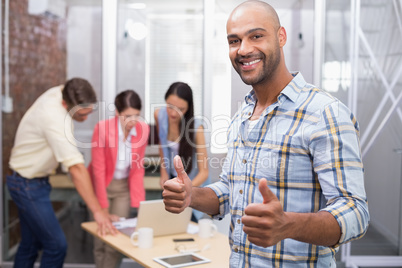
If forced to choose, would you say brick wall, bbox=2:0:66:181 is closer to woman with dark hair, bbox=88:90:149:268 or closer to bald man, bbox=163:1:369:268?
woman with dark hair, bbox=88:90:149:268

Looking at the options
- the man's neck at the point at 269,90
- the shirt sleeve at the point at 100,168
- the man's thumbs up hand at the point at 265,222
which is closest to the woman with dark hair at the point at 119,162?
the shirt sleeve at the point at 100,168

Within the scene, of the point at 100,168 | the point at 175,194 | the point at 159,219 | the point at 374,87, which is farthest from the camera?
the point at 374,87

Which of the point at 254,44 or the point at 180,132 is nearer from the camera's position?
the point at 254,44

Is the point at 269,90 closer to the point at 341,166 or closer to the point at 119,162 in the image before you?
the point at 341,166

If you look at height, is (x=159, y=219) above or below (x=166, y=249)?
above

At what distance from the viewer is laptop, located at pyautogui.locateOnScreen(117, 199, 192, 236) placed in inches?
86.4

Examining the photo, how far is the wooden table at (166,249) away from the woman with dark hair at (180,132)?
486mm

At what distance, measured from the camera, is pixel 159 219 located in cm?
227

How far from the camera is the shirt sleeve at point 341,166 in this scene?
1069 millimetres

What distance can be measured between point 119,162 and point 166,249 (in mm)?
839

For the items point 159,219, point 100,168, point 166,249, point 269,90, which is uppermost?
point 269,90

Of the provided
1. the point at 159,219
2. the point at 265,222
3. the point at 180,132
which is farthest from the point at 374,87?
the point at 265,222

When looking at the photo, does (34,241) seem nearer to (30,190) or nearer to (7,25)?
(30,190)

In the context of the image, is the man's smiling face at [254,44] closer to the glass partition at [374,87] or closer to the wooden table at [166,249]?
the wooden table at [166,249]
